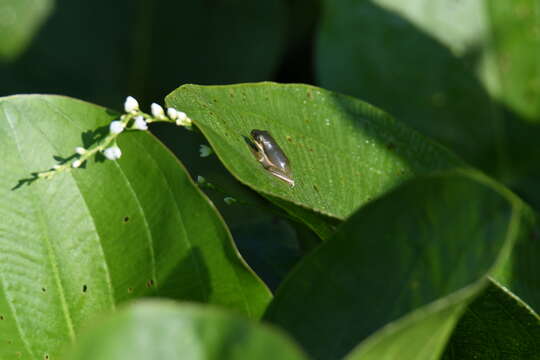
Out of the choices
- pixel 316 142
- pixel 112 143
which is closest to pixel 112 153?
pixel 112 143

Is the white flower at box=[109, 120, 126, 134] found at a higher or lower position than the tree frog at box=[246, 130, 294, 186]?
higher

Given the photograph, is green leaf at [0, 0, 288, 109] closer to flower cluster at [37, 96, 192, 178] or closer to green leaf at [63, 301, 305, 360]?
flower cluster at [37, 96, 192, 178]

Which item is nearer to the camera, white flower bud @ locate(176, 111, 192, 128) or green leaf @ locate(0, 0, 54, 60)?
white flower bud @ locate(176, 111, 192, 128)

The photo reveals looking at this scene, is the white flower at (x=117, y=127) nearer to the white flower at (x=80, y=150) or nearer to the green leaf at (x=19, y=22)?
the white flower at (x=80, y=150)

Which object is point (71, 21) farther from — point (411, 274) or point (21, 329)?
point (411, 274)

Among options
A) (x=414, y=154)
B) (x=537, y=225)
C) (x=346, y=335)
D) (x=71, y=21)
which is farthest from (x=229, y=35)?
(x=346, y=335)

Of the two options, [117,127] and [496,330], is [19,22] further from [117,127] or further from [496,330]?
[496,330]

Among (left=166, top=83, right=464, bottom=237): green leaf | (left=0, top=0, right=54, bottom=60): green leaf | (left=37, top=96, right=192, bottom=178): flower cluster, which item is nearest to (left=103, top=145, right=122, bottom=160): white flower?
(left=37, top=96, right=192, bottom=178): flower cluster
